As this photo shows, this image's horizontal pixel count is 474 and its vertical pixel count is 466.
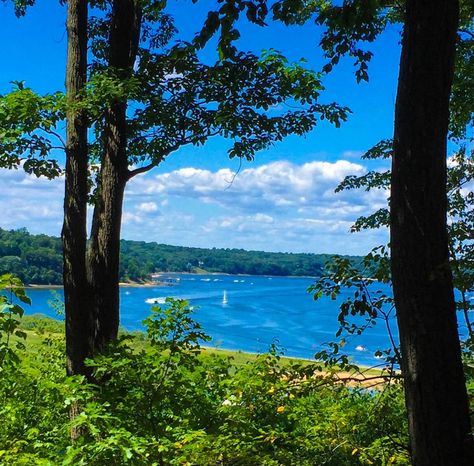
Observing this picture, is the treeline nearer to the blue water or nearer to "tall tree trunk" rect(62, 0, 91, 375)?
the blue water

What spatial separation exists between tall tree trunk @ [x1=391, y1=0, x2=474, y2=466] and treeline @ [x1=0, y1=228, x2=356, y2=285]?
117 ft

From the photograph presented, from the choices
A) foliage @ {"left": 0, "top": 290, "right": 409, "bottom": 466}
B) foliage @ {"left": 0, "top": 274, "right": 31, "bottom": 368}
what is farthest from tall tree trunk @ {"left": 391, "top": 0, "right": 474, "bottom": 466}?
foliage @ {"left": 0, "top": 274, "right": 31, "bottom": 368}

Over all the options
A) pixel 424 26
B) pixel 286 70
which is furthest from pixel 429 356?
pixel 286 70

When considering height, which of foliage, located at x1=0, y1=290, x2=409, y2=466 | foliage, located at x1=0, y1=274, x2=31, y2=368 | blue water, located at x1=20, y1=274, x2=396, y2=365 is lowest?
blue water, located at x1=20, y1=274, x2=396, y2=365

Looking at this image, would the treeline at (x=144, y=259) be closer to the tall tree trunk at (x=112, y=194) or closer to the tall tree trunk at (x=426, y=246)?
the tall tree trunk at (x=112, y=194)

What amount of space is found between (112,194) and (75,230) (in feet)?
1.55

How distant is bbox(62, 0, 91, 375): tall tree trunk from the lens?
4.61 m

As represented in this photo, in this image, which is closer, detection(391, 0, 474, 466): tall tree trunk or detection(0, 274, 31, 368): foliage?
detection(391, 0, 474, 466): tall tree trunk

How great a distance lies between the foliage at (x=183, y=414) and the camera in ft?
9.41

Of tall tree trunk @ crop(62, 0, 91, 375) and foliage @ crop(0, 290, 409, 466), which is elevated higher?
tall tree trunk @ crop(62, 0, 91, 375)

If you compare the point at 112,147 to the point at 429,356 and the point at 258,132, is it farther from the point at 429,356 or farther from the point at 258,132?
the point at 429,356

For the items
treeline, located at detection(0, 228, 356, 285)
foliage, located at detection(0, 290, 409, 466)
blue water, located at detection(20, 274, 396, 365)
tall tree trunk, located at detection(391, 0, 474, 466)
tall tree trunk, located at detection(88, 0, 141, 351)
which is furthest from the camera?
treeline, located at detection(0, 228, 356, 285)

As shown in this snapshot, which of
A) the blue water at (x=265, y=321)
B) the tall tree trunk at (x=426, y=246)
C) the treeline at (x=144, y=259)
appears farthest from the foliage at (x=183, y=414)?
the treeline at (x=144, y=259)

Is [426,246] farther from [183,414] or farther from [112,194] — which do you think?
[112,194]
